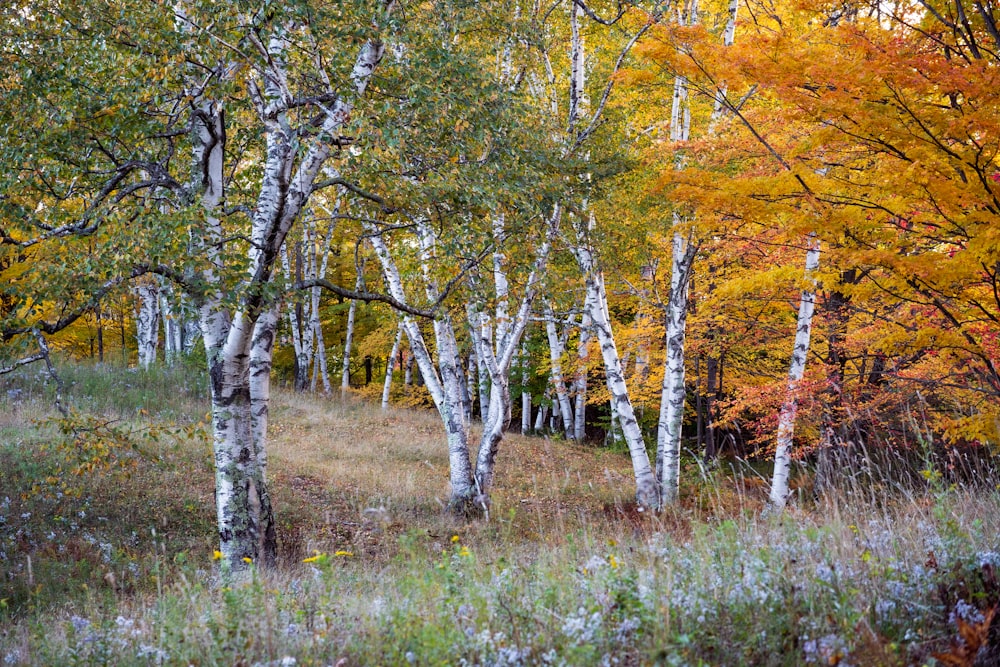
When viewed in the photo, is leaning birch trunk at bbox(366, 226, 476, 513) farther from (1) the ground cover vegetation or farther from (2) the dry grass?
(2) the dry grass

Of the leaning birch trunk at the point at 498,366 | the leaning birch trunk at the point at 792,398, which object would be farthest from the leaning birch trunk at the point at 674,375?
the leaning birch trunk at the point at 498,366

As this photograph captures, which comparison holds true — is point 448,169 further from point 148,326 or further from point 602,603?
point 148,326

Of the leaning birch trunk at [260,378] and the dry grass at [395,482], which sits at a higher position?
the leaning birch trunk at [260,378]

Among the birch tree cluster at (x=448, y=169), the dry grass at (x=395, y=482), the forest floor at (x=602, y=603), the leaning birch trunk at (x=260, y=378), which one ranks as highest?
the birch tree cluster at (x=448, y=169)

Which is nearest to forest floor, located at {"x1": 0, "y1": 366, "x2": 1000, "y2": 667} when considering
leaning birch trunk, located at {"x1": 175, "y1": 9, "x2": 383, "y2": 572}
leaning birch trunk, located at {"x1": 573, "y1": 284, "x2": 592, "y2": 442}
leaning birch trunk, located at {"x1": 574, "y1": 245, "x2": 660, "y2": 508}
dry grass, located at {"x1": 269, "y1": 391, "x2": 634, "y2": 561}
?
leaning birch trunk, located at {"x1": 175, "y1": 9, "x2": 383, "y2": 572}

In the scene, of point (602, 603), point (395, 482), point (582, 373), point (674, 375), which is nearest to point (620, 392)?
point (674, 375)

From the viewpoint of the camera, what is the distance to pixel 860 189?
688 centimetres

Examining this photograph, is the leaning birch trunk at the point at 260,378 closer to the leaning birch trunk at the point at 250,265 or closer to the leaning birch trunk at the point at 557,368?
the leaning birch trunk at the point at 250,265

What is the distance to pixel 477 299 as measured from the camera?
823 cm

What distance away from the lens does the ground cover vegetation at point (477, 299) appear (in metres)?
3.35

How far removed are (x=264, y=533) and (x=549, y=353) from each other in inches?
657

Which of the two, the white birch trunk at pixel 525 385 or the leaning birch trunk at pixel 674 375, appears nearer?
the leaning birch trunk at pixel 674 375

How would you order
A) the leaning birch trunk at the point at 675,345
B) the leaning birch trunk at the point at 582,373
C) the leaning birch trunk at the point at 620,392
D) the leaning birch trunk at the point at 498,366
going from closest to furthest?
the leaning birch trunk at the point at 498,366 < the leaning birch trunk at the point at 620,392 < the leaning birch trunk at the point at 675,345 < the leaning birch trunk at the point at 582,373

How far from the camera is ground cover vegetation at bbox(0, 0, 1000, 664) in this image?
11.0 feet
